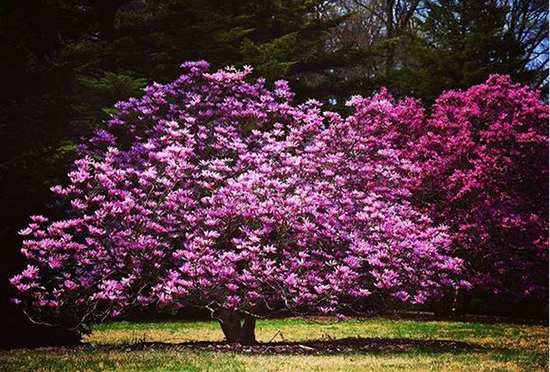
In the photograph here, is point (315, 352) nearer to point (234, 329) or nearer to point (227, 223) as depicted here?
point (234, 329)

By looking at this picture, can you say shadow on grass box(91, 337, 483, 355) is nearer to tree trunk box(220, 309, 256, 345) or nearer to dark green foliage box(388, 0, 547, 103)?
tree trunk box(220, 309, 256, 345)

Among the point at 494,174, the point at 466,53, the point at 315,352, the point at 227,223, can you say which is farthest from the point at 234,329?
the point at 466,53

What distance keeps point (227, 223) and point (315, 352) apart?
6.62 ft

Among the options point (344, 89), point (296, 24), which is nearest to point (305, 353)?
point (344, 89)

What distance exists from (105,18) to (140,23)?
0.94 m

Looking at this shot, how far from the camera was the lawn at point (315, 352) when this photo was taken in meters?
Answer: 7.73

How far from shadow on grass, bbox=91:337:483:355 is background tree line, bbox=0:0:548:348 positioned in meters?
2.07

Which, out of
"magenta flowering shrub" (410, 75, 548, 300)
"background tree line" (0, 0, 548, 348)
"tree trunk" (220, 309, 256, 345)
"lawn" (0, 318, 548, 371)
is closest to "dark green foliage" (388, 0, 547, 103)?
"background tree line" (0, 0, 548, 348)

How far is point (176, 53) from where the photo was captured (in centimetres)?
1538

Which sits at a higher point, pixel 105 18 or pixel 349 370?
pixel 105 18

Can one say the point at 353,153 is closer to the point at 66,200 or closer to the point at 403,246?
the point at 403,246

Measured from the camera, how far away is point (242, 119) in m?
10.7

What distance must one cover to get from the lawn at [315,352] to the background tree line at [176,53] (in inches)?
76.5

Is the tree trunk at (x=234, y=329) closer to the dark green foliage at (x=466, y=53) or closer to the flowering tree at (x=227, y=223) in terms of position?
the flowering tree at (x=227, y=223)
